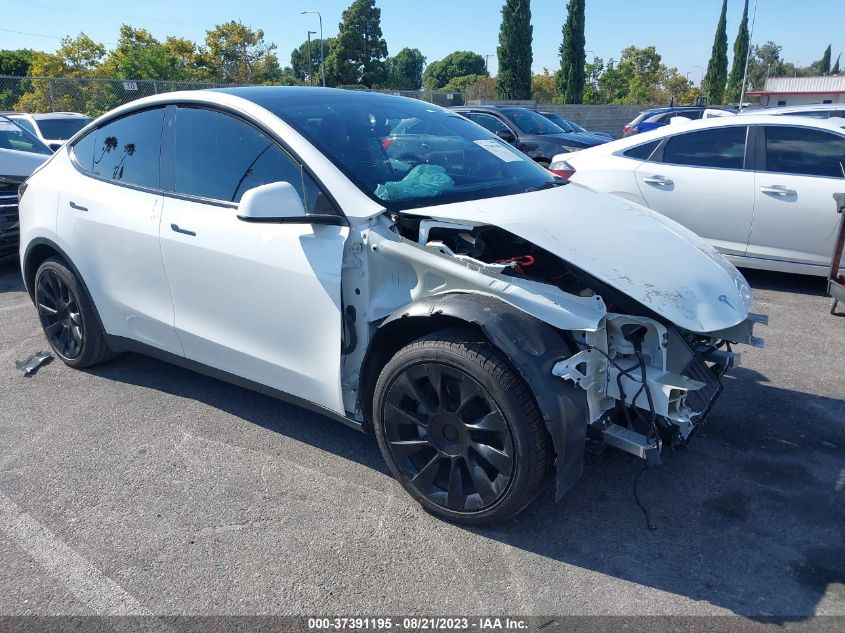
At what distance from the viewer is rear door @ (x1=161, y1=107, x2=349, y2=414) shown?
3.17 meters

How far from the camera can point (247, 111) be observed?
352cm

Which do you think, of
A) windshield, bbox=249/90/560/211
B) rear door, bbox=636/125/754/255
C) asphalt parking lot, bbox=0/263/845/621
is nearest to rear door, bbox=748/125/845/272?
rear door, bbox=636/125/754/255

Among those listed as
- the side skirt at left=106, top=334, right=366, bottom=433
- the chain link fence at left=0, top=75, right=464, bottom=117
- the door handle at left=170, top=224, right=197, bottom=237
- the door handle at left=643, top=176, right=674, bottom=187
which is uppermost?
the chain link fence at left=0, top=75, right=464, bottom=117

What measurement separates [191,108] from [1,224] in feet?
14.8

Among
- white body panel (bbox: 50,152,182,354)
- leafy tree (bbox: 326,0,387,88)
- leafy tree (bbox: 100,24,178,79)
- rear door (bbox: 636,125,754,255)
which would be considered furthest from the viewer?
leafy tree (bbox: 326,0,387,88)

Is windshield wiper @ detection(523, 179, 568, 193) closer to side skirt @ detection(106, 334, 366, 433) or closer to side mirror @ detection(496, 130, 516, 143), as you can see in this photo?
side skirt @ detection(106, 334, 366, 433)

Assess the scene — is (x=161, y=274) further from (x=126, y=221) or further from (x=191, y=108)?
(x=191, y=108)

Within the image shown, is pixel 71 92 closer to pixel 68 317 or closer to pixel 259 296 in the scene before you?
pixel 68 317

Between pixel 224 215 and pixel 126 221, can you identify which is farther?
pixel 126 221

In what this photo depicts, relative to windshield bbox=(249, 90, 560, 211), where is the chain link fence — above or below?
above

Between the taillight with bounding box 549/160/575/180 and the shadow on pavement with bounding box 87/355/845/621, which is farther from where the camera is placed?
the taillight with bounding box 549/160/575/180

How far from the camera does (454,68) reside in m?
108

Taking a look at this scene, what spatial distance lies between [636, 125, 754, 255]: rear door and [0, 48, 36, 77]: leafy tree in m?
52.2

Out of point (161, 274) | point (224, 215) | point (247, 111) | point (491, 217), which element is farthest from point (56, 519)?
point (491, 217)
